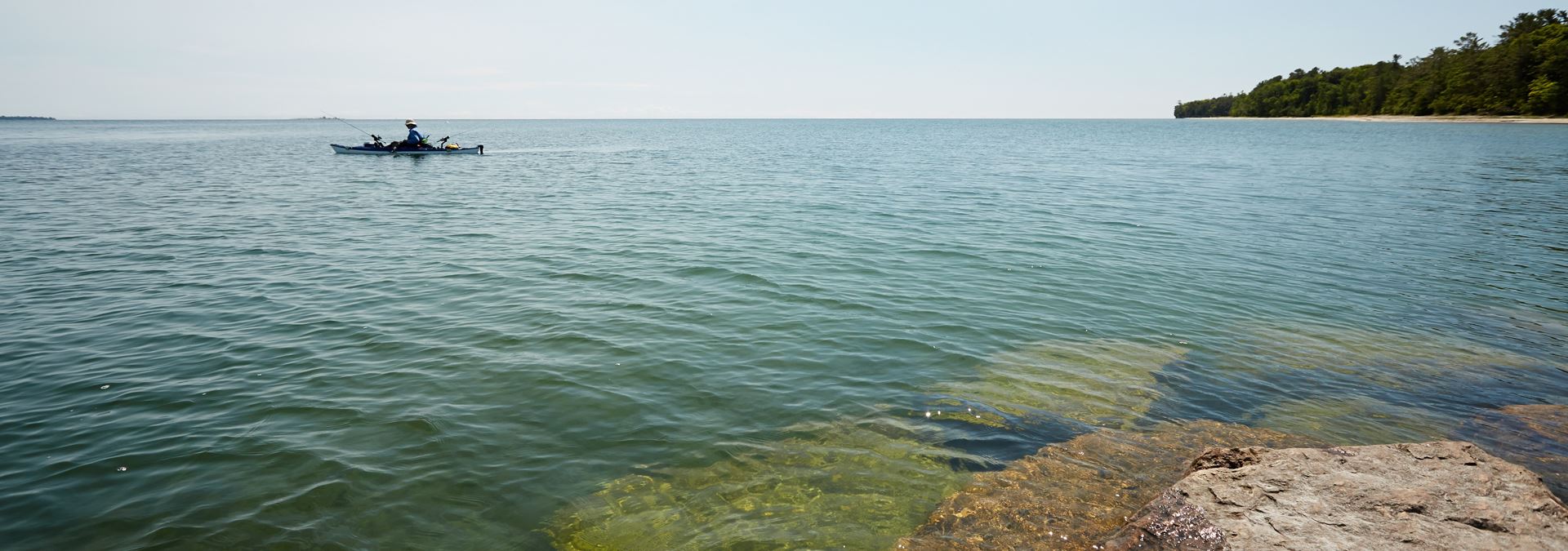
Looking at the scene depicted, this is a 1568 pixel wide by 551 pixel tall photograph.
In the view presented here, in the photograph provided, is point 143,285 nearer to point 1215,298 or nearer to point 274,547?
point 274,547

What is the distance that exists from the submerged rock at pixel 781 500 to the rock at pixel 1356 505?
1902 millimetres

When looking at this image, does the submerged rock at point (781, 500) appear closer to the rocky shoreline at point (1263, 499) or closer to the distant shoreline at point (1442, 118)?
the rocky shoreline at point (1263, 499)

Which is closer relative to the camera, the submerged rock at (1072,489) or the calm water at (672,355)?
the submerged rock at (1072,489)

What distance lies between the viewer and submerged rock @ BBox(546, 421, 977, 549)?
6.14m

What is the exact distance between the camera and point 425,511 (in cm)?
656

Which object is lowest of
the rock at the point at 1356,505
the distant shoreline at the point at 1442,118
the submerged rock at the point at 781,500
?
the submerged rock at the point at 781,500

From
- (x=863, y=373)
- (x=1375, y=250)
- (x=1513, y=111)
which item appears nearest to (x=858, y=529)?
(x=863, y=373)

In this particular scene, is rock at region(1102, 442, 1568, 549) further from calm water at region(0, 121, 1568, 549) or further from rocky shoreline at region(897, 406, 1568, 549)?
calm water at region(0, 121, 1568, 549)

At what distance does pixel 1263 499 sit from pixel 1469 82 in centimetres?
16304

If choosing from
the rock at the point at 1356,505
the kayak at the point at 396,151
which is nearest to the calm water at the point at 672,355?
the rock at the point at 1356,505

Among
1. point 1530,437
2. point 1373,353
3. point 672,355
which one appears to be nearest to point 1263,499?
point 1530,437

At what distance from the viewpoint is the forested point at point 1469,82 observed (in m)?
102

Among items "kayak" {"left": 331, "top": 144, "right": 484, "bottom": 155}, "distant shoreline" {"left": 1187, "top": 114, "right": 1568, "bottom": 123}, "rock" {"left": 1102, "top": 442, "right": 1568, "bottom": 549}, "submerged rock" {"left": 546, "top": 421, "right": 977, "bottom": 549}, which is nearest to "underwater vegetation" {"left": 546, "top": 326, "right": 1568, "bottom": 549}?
"submerged rock" {"left": 546, "top": 421, "right": 977, "bottom": 549}

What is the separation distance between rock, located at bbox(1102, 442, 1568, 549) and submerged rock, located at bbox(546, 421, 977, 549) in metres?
1.90
